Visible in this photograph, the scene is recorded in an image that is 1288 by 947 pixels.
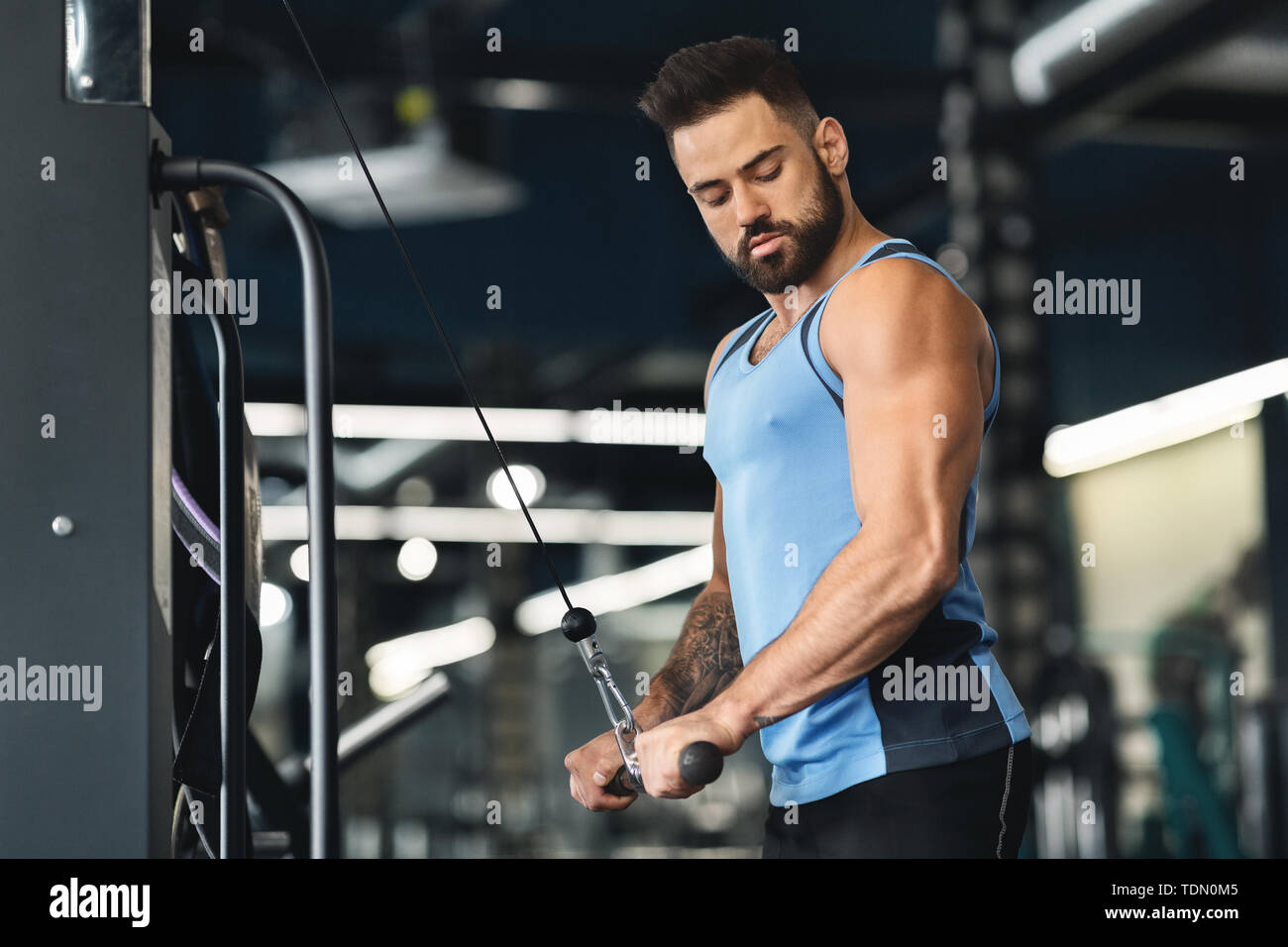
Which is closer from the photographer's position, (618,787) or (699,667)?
(618,787)

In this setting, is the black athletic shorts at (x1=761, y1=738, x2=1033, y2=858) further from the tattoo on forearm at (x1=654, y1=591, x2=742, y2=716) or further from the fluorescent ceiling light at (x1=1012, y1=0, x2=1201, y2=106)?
the fluorescent ceiling light at (x1=1012, y1=0, x2=1201, y2=106)

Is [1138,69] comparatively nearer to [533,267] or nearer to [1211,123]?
[1211,123]

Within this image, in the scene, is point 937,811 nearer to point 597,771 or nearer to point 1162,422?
point 597,771

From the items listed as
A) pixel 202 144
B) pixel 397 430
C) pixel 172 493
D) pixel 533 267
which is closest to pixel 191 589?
pixel 172 493

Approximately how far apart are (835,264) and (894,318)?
12 cm

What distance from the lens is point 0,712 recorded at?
86 cm

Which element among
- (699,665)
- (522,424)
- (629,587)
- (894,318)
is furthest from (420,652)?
(894,318)

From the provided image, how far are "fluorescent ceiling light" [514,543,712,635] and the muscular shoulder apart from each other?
7.37 m

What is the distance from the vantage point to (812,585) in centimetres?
122

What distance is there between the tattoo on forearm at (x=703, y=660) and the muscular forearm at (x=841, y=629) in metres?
0.25

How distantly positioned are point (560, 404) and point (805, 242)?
6.66 m

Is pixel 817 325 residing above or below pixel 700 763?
above

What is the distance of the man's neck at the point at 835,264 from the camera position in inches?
50.9

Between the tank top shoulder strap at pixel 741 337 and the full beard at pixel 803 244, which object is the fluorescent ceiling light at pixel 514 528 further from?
the full beard at pixel 803 244
